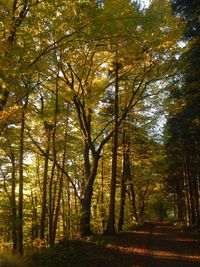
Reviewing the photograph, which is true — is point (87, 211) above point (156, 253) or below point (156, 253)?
above

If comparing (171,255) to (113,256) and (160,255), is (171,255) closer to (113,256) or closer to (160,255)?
(160,255)

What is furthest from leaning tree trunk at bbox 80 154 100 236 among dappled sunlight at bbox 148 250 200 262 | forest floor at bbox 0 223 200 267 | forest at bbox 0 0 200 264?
dappled sunlight at bbox 148 250 200 262

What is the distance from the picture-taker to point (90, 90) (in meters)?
19.8

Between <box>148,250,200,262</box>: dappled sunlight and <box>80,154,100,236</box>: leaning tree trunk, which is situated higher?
<box>80,154,100,236</box>: leaning tree trunk

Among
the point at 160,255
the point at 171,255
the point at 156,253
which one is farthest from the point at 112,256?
the point at 171,255

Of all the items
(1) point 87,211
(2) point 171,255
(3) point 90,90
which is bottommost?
(2) point 171,255

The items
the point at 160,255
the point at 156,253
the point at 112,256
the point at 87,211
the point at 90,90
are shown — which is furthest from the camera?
the point at 90,90

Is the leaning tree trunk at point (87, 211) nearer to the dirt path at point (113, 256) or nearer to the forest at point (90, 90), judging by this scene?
the forest at point (90, 90)

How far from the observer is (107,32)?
33.1 ft

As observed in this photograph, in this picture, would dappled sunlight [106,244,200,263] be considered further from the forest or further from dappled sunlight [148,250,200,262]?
the forest

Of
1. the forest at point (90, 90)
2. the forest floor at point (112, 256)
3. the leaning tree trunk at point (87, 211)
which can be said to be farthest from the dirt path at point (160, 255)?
the forest at point (90, 90)

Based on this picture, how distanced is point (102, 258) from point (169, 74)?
11.8 meters

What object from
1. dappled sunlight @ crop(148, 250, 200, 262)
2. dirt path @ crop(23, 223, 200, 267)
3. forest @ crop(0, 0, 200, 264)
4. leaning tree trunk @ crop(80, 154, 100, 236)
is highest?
forest @ crop(0, 0, 200, 264)

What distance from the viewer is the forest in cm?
987
